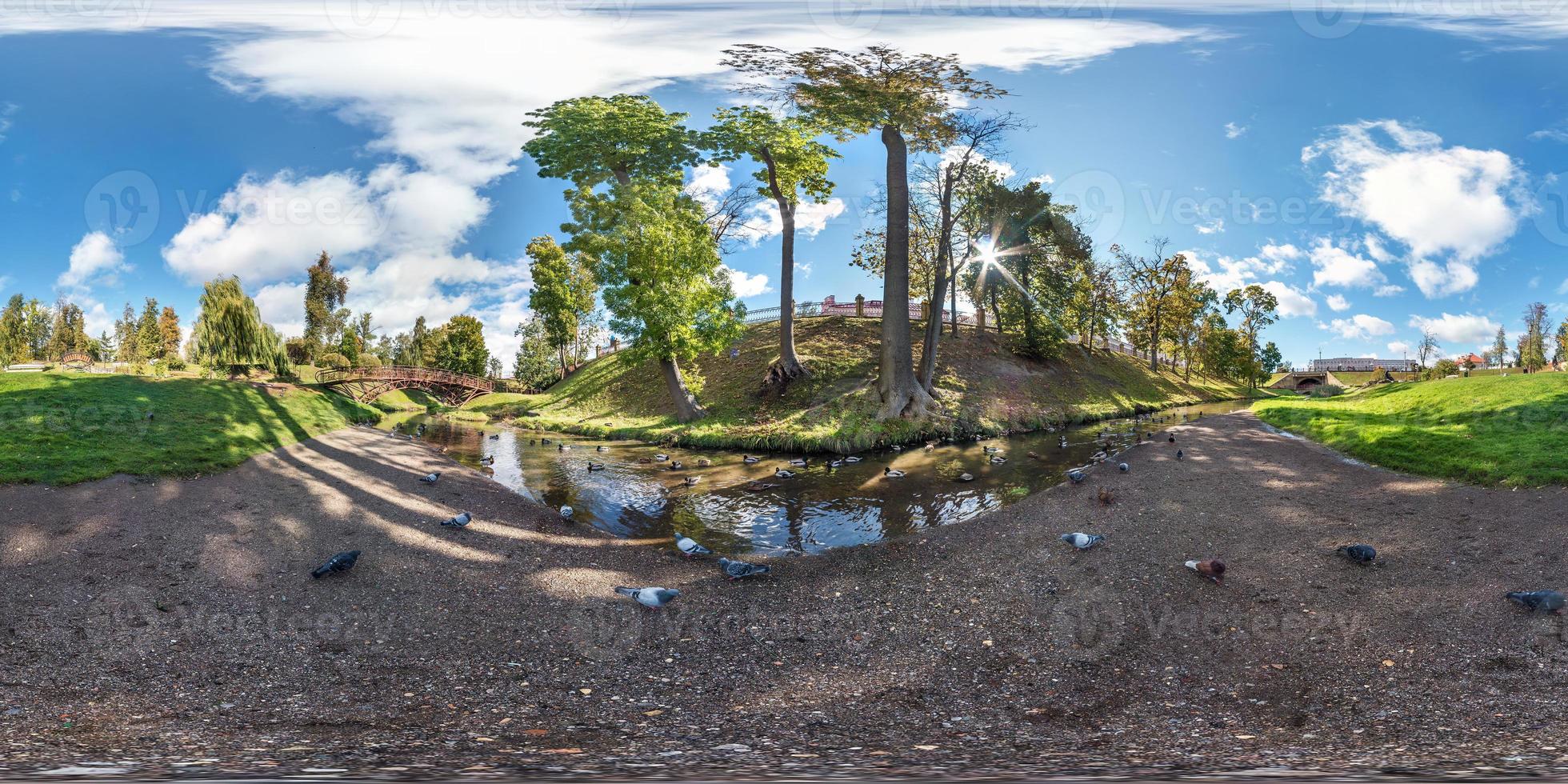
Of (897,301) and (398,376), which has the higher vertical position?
(897,301)

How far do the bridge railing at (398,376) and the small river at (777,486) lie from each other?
18524 mm

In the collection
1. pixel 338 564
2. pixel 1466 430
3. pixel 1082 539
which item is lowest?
pixel 338 564

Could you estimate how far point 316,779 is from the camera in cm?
331

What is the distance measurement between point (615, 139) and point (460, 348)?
1519 inches

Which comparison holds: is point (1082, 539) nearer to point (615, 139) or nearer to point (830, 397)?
point (830, 397)

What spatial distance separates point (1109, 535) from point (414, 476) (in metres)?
14.1

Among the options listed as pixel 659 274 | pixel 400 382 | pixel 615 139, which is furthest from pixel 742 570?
pixel 400 382

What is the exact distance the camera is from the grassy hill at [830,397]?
23188mm

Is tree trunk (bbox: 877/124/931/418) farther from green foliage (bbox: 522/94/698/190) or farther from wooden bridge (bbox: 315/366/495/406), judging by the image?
wooden bridge (bbox: 315/366/495/406)

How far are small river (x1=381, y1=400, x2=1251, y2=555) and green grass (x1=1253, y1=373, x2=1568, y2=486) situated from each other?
5.58 metres

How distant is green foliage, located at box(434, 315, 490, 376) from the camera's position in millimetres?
58219

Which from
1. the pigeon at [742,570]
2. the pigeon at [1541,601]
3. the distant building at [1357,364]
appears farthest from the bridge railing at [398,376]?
the distant building at [1357,364]

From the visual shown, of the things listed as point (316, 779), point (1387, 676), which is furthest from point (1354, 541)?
point (316, 779)

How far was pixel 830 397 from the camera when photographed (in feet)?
85.1
